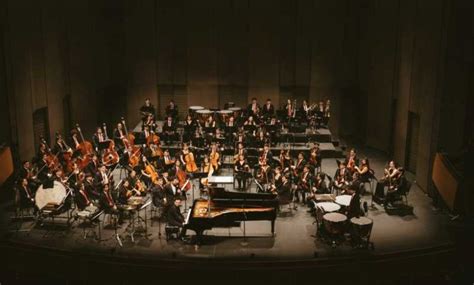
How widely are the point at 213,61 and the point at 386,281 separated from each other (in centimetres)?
1202

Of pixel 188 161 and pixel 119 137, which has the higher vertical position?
pixel 119 137

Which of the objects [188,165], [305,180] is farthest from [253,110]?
[305,180]

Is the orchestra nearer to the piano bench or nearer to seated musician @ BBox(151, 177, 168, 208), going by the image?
seated musician @ BBox(151, 177, 168, 208)

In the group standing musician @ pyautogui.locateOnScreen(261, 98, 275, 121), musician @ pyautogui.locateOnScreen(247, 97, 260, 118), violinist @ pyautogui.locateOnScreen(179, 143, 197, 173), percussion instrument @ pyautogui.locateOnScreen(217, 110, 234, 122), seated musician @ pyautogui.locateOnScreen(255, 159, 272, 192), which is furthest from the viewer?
standing musician @ pyautogui.locateOnScreen(261, 98, 275, 121)

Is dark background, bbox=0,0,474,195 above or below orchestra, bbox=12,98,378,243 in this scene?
above

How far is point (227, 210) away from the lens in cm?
1280

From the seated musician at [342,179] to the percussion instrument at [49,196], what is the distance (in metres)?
6.67

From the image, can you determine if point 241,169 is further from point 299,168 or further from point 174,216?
point 174,216

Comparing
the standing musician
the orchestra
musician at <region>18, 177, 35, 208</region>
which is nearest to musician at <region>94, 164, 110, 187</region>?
the orchestra

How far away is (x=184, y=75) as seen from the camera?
21938 mm

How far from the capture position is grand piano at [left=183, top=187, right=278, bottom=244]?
499 inches

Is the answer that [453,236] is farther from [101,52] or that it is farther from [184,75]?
[101,52]

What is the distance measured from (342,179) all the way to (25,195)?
7.83m

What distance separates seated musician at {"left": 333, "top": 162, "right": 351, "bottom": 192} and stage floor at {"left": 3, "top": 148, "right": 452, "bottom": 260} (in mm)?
992
